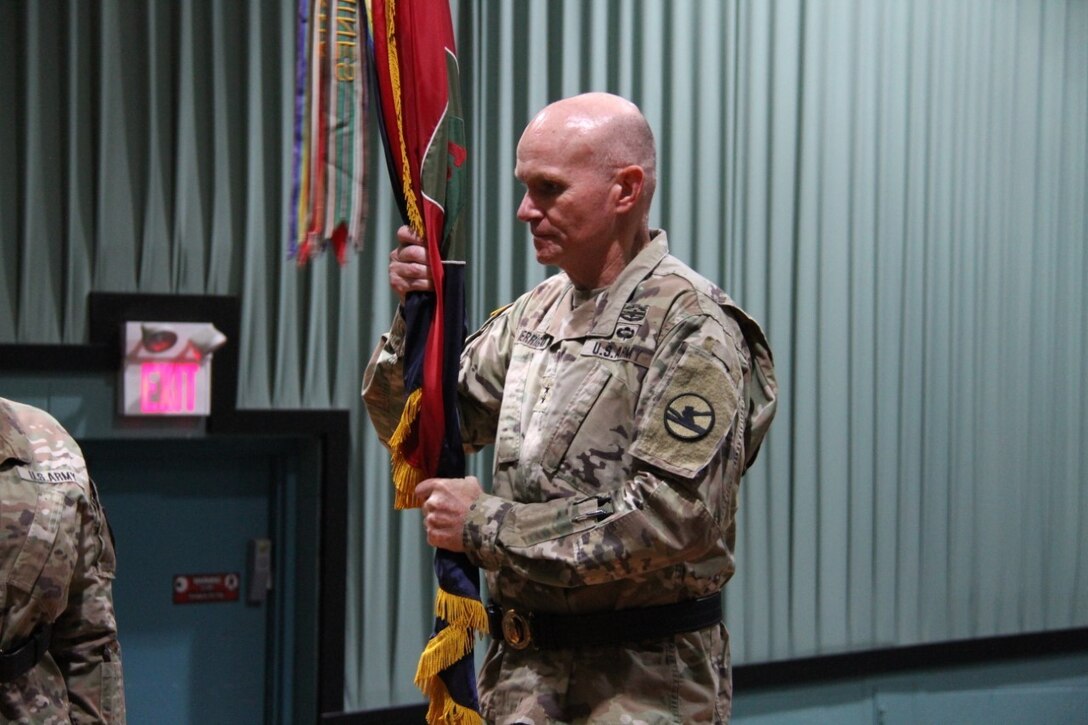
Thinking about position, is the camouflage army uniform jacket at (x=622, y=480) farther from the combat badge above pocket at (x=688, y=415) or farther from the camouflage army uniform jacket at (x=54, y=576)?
the camouflage army uniform jacket at (x=54, y=576)

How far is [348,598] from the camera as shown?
12.1 ft

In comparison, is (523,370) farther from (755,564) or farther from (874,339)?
(874,339)

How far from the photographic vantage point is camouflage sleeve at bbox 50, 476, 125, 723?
7.74 ft

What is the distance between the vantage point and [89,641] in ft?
7.80

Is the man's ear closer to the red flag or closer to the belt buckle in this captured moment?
the red flag

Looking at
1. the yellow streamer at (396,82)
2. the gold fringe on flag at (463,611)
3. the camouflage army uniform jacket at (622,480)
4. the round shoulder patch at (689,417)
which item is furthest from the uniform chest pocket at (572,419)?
the yellow streamer at (396,82)

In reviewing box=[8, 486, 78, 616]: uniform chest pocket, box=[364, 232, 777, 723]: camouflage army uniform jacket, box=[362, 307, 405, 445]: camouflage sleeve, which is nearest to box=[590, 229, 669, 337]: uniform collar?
box=[364, 232, 777, 723]: camouflage army uniform jacket

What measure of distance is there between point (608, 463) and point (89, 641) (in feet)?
3.34

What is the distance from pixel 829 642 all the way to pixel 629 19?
2.14 metres

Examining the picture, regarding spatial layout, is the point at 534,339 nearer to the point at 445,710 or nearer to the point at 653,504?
the point at 653,504

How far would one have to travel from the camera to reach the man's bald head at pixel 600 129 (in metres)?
2.11

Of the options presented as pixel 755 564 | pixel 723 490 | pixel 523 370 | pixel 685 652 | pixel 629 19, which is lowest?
pixel 755 564

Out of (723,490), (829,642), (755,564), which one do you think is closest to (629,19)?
(755,564)

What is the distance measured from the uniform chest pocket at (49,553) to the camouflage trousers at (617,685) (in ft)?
2.58
